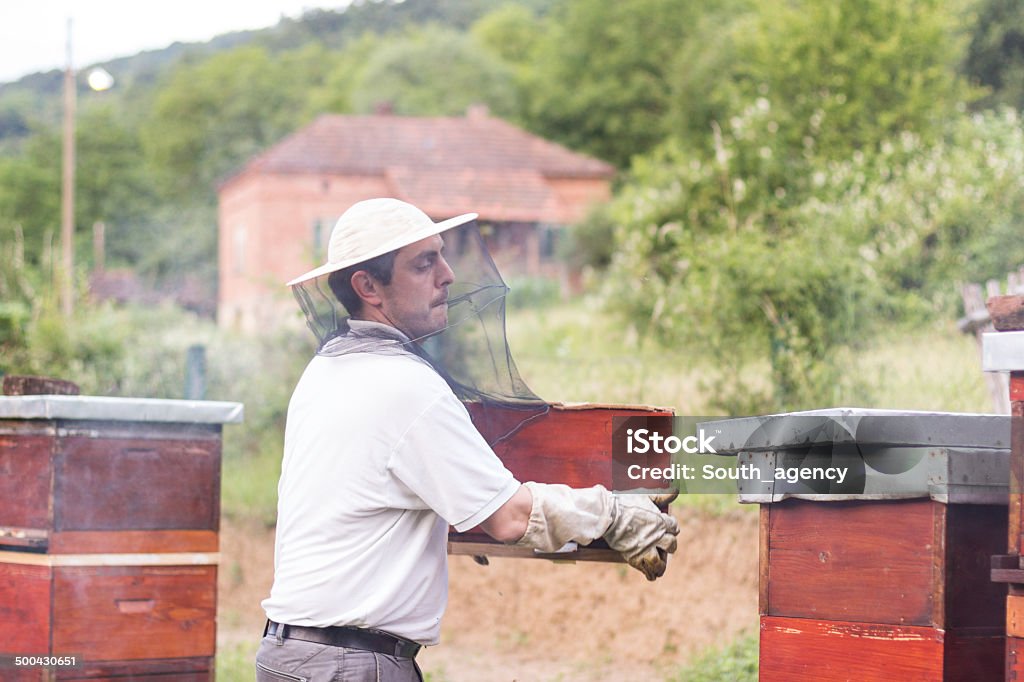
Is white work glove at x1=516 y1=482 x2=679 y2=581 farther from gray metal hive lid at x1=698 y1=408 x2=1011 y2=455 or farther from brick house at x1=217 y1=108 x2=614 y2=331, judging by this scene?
brick house at x1=217 y1=108 x2=614 y2=331

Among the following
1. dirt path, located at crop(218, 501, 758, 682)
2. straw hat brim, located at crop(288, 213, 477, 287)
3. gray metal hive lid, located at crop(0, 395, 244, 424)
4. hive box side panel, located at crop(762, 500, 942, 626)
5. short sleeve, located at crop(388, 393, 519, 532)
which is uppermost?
straw hat brim, located at crop(288, 213, 477, 287)

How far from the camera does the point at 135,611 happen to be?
4.35 metres

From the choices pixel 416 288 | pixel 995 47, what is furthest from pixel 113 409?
pixel 995 47

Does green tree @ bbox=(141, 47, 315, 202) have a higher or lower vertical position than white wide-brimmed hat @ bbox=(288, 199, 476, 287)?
higher

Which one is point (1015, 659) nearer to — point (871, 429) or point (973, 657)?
point (973, 657)

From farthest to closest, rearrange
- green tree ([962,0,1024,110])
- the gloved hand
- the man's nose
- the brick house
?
the brick house → green tree ([962,0,1024,110]) → the man's nose → the gloved hand

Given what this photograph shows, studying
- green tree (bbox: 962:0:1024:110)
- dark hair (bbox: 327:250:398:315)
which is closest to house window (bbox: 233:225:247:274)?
green tree (bbox: 962:0:1024:110)

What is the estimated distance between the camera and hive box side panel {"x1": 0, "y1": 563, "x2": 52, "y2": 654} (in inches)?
166

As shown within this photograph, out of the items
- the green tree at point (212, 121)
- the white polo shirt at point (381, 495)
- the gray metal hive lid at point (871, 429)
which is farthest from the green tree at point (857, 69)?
the green tree at point (212, 121)

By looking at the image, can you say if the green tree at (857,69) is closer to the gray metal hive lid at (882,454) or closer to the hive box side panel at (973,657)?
the gray metal hive lid at (882,454)

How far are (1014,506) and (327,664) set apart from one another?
1.63 meters

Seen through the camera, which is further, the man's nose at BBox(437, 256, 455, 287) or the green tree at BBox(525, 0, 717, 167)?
the green tree at BBox(525, 0, 717, 167)

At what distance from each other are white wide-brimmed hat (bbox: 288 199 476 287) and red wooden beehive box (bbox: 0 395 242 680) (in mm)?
1594

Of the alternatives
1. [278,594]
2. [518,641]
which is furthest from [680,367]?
[278,594]
